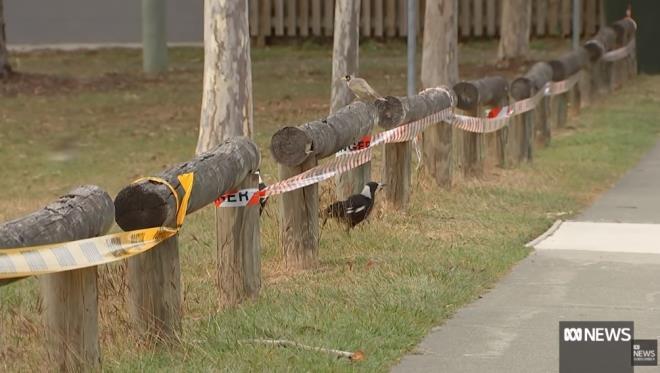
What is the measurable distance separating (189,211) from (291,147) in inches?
75.4

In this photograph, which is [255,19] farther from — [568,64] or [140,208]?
[140,208]

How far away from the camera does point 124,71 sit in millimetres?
28234

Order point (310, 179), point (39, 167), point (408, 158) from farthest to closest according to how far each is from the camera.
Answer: point (39, 167) → point (408, 158) → point (310, 179)

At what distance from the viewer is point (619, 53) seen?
982 inches

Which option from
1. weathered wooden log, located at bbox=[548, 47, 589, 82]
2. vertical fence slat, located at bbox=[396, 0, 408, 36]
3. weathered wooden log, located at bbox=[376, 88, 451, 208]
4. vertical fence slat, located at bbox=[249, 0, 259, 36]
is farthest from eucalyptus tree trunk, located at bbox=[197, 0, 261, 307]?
vertical fence slat, located at bbox=[396, 0, 408, 36]

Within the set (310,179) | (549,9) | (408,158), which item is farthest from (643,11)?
(310,179)

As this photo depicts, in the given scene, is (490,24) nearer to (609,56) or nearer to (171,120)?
(609,56)

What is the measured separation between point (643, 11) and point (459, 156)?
46.9ft

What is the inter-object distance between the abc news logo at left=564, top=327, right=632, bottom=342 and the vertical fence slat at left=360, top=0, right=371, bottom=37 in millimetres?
25815

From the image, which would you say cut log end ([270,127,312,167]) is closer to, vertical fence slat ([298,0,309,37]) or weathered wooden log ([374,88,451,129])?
weathered wooden log ([374,88,451,129])

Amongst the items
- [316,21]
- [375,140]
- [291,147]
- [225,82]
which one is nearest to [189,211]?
[291,147]

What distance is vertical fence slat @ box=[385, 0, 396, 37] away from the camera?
33406 millimetres

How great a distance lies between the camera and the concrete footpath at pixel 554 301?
24.5ft

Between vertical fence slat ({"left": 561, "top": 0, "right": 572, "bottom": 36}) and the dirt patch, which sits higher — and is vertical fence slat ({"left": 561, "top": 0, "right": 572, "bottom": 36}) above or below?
above
